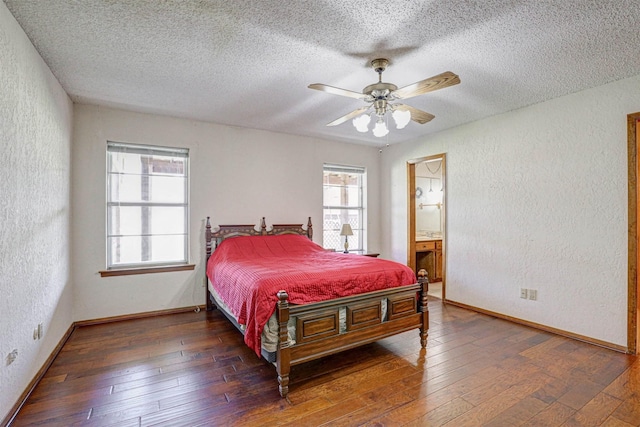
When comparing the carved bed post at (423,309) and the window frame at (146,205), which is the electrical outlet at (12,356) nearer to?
Result: the window frame at (146,205)

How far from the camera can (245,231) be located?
4336mm

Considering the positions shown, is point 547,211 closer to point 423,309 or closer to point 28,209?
point 423,309

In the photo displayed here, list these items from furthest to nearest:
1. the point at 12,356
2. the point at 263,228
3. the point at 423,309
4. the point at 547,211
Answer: the point at 263,228 → the point at 547,211 → the point at 423,309 → the point at 12,356

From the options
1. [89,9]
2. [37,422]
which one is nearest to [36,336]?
[37,422]

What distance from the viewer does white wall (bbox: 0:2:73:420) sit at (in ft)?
6.13

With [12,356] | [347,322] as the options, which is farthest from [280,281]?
[12,356]

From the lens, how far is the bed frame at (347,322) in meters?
2.16

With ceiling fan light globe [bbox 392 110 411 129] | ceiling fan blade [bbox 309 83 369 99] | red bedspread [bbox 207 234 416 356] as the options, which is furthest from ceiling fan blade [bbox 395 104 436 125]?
red bedspread [bbox 207 234 416 356]

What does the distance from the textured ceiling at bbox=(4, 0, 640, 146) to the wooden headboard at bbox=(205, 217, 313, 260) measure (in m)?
1.60

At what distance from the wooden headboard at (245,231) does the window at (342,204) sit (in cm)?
50

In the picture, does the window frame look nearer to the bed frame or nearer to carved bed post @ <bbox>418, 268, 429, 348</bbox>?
the bed frame

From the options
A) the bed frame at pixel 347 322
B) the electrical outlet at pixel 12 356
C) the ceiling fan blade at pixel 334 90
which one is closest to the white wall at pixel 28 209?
the electrical outlet at pixel 12 356

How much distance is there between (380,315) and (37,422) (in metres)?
2.35

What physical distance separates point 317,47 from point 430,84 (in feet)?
2.84
